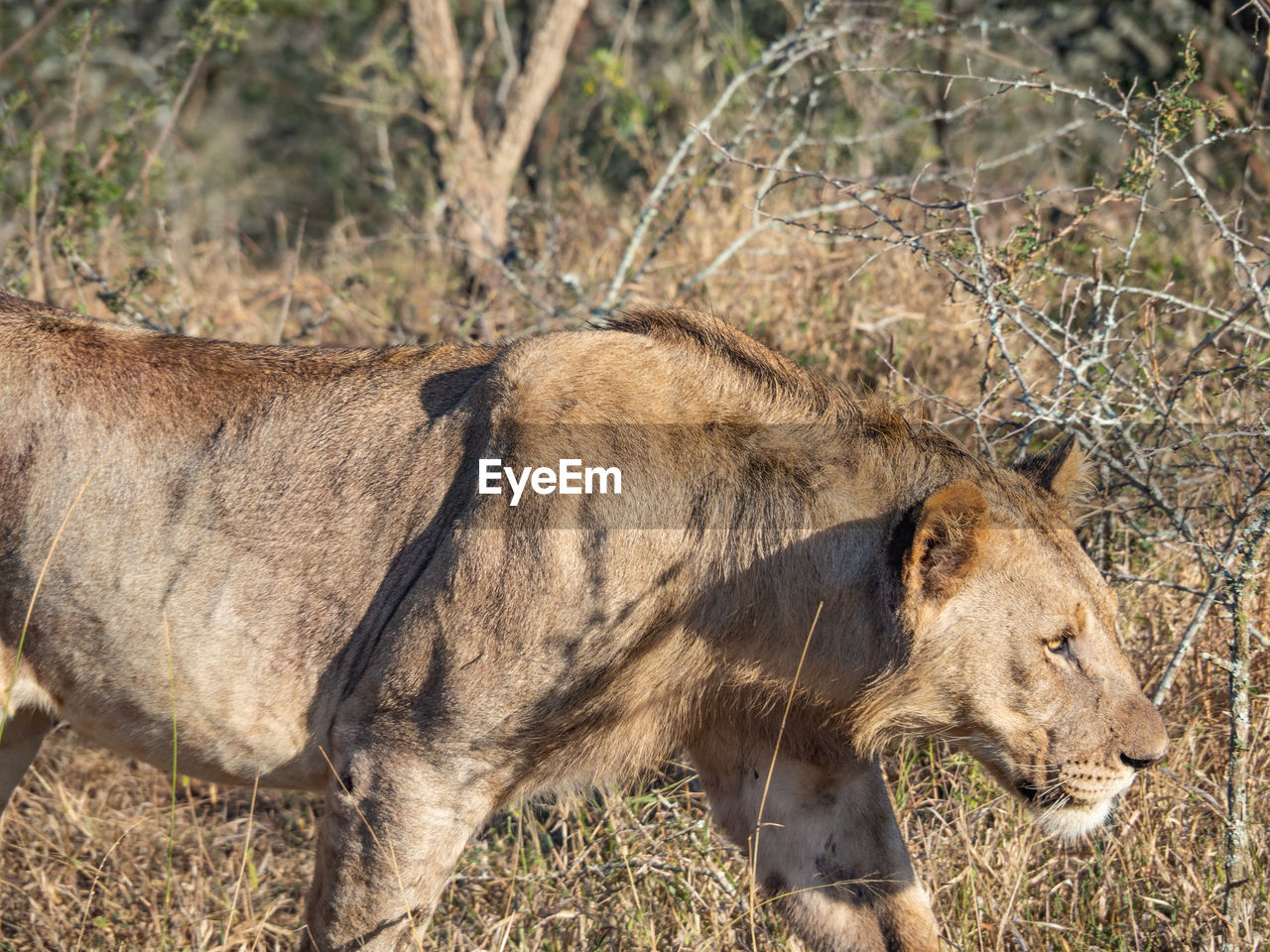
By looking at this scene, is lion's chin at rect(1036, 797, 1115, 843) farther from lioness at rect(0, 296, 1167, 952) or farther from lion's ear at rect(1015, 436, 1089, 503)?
lion's ear at rect(1015, 436, 1089, 503)

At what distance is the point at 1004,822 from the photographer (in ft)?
12.1

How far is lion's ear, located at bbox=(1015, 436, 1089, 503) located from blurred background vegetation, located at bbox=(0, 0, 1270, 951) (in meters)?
0.39

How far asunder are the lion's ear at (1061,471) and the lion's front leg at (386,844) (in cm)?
160

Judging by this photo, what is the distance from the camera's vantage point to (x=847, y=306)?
5867 mm

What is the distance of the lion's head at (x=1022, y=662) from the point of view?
284cm

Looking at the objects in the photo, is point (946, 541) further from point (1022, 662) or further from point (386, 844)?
point (386, 844)

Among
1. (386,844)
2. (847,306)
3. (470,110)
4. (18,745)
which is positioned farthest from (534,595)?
(470,110)

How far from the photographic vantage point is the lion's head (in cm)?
284

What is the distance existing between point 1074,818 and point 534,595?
1379 millimetres

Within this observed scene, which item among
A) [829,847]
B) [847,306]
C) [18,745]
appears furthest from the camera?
[847,306]

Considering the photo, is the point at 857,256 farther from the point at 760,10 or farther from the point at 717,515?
the point at 760,10

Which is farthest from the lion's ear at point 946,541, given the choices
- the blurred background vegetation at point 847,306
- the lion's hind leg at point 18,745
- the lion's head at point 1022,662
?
the lion's hind leg at point 18,745

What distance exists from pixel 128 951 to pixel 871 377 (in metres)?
3.58

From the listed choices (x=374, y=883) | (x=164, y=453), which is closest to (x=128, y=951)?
(x=374, y=883)
